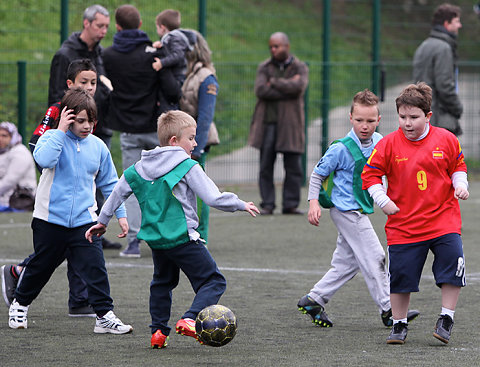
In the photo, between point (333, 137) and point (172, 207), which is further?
point (333, 137)

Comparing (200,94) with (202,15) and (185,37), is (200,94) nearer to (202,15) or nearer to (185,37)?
(185,37)

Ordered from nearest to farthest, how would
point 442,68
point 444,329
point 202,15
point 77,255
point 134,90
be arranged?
point 444,329
point 77,255
point 134,90
point 442,68
point 202,15

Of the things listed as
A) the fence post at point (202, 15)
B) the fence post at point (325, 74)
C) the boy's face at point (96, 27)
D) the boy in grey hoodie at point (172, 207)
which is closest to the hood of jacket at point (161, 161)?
the boy in grey hoodie at point (172, 207)

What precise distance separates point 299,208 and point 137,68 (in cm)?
532

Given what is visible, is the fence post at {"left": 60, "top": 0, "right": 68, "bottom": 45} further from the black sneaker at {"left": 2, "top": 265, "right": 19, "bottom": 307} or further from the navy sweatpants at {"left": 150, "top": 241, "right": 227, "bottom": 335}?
the navy sweatpants at {"left": 150, "top": 241, "right": 227, "bottom": 335}

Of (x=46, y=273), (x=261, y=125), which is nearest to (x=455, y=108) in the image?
(x=261, y=125)

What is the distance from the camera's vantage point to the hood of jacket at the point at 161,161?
591 cm

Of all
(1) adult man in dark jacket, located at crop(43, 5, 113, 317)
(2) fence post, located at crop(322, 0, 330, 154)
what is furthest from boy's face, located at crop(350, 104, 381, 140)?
(2) fence post, located at crop(322, 0, 330, 154)

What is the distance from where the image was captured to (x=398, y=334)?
240 inches

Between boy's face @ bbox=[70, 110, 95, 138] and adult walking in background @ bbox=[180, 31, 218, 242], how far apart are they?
2.95 m

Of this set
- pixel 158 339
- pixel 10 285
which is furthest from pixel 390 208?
pixel 10 285

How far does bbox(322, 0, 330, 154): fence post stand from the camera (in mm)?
18109

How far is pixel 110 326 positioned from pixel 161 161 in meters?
1.13

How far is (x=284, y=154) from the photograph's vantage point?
45.3 feet
